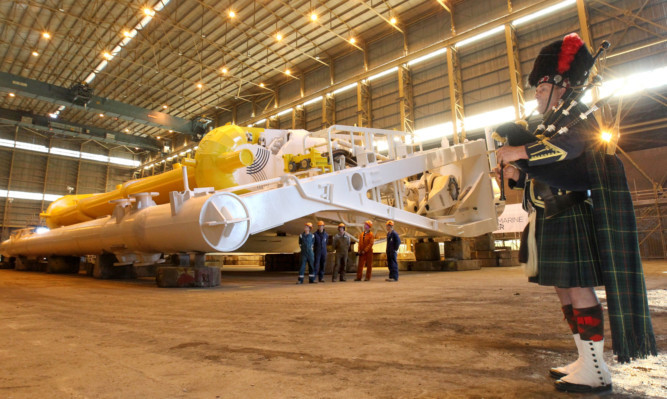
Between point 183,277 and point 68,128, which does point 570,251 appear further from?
point 68,128

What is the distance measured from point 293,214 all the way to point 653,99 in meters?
14.6

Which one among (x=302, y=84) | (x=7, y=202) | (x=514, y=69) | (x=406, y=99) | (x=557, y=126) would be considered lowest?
(x=557, y=126)

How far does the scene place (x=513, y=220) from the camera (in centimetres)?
1527

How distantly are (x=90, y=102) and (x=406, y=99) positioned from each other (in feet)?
55.3

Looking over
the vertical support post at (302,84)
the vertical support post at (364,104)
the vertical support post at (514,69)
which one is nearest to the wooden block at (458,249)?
the vertical support post at (514,69)

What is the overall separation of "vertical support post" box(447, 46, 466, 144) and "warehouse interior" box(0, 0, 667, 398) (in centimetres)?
10

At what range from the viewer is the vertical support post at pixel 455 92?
17562 millimetres

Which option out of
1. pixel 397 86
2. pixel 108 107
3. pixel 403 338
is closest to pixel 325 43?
pixel 397 86

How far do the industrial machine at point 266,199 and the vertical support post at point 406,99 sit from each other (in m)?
9.21

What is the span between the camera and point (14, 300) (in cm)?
442

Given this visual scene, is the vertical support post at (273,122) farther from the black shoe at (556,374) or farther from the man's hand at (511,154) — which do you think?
the black shoe at (556,374)

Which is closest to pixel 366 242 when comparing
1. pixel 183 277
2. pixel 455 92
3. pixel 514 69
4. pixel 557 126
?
pixel 183 277

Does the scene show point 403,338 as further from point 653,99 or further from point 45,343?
point 653,99

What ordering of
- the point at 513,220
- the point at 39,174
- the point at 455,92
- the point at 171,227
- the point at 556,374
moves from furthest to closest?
the point at 39,174 < the point at 455,92 < the point at 513,220 < the point at 171,227 < the point at 556,374
